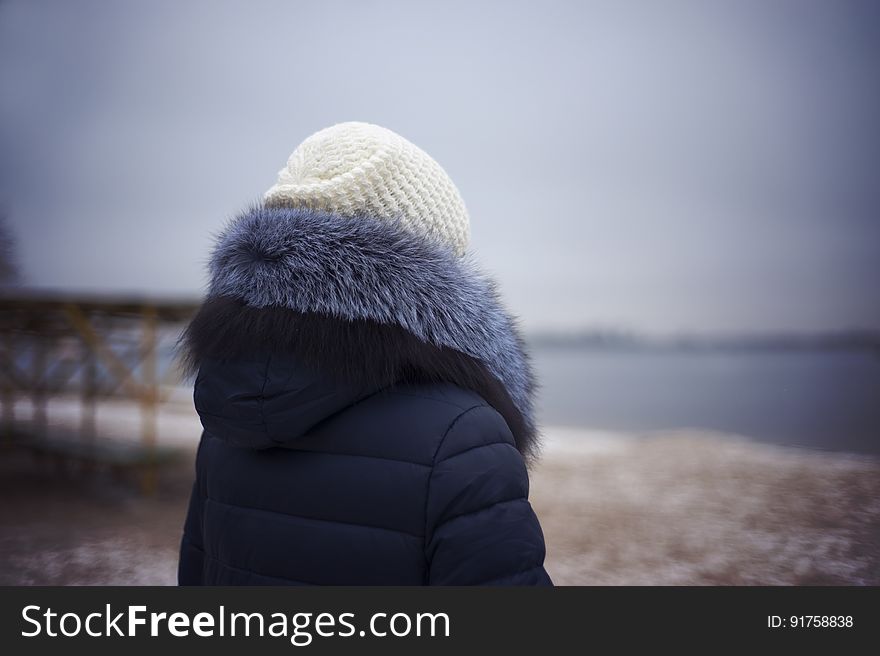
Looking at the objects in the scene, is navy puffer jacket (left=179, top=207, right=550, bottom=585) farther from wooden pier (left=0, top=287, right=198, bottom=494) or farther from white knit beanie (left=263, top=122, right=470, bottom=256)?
wooden pier (left=0, top=287, right=198, bottom=494)

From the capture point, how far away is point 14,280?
341 cm

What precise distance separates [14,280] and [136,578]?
200 cm

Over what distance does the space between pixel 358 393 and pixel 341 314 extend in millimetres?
101

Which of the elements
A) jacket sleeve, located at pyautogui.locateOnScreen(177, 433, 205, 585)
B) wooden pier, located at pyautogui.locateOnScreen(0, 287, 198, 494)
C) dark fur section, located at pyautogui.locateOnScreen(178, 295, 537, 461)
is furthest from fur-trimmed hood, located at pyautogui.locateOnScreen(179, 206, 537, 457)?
wooden pier, located at pyautogui.locateOnScreen(0, 287, 198, 494)

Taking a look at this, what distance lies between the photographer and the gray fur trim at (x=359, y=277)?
0.74m

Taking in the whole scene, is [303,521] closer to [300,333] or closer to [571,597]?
[300,333]

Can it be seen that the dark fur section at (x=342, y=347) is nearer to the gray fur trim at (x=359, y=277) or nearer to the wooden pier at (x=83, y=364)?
the gray fur trim at (x=359, y=277)

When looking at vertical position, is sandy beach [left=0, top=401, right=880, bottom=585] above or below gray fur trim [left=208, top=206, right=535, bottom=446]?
below

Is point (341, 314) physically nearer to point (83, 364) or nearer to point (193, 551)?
point (193, 551)

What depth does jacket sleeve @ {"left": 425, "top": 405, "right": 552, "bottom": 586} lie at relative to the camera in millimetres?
687

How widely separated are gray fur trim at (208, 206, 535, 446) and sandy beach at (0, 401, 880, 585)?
366cm

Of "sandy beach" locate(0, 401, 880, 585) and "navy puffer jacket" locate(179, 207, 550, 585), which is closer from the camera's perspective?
"navy puffer jacket" locate(179, 207, 550, 585)

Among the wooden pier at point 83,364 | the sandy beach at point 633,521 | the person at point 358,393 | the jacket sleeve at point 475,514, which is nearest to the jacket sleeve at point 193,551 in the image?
the person at point 358,393

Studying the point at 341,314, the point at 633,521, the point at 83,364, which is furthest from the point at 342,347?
the point at 83,364
